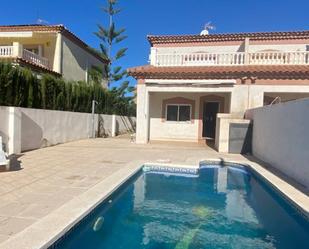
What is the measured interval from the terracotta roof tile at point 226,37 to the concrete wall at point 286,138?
839cm

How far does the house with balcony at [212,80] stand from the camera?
48.5ft

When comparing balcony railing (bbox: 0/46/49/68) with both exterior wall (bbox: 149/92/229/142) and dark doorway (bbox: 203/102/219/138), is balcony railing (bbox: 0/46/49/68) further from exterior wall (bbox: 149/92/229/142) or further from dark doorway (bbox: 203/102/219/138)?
dark doorway (bbox: 203/102/219/138)

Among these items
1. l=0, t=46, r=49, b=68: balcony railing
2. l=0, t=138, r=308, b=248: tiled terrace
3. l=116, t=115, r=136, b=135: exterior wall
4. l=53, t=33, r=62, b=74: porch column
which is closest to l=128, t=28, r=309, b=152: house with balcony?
l=0, t=138, r=308, b=248: tiled terrace

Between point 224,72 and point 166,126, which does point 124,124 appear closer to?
point 166,126

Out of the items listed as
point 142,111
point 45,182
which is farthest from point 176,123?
point 45,182

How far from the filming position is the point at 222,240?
480 centimetres

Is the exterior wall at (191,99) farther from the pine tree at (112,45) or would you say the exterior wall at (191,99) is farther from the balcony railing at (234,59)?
the pine tree at (112,45)

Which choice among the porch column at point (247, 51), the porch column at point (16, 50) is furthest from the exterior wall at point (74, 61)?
the porch column at point (247, 51)

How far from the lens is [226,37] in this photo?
1927cm

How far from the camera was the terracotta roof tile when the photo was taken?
18.3 meters

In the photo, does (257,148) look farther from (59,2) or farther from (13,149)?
(59,2)

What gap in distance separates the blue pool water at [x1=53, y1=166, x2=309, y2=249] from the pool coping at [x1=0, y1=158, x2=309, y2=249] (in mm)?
156

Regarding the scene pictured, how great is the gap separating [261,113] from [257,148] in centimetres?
157

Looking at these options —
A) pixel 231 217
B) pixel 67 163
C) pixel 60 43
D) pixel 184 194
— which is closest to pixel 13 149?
pixel 67 163
